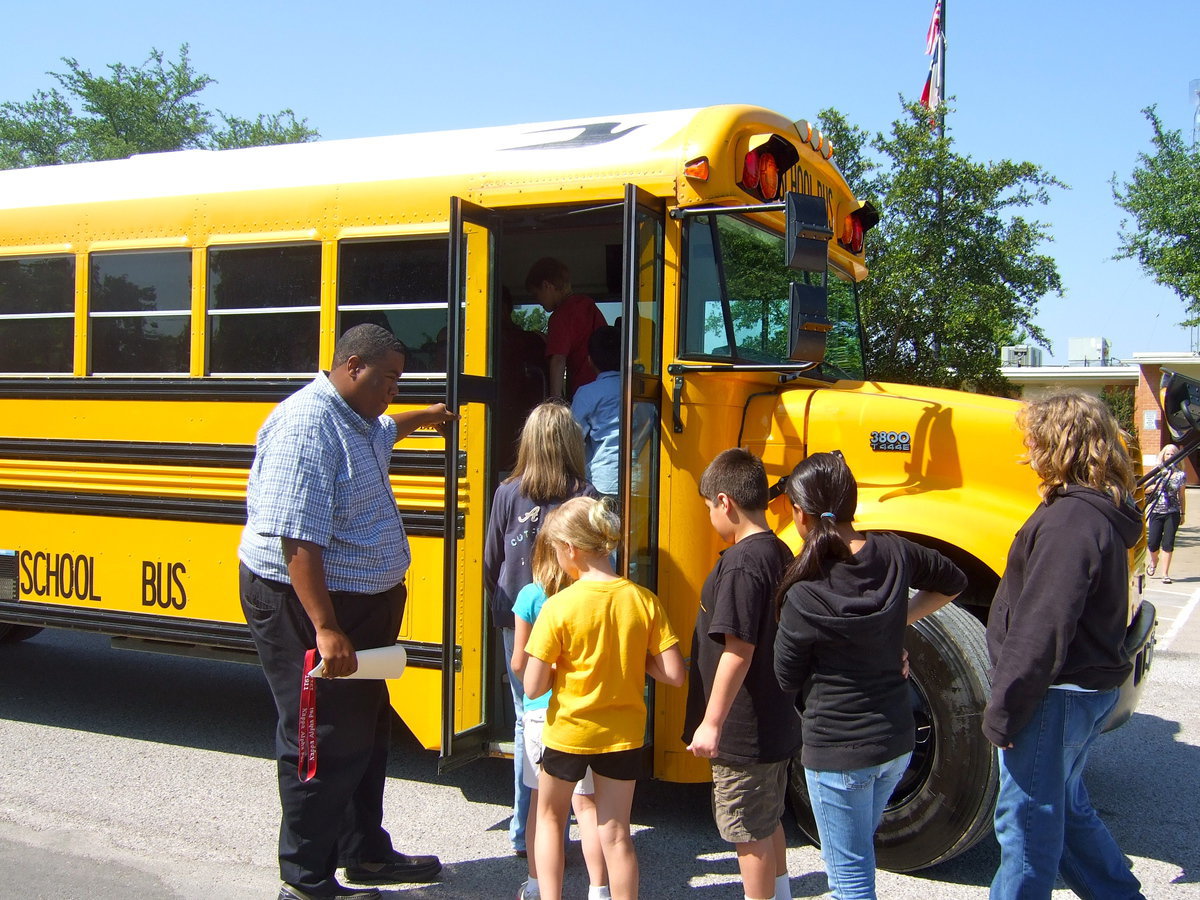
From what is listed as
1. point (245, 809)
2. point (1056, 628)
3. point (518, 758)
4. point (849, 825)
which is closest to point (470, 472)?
point (518, 758)

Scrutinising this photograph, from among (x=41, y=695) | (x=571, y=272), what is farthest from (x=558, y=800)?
(x=41, y=695)

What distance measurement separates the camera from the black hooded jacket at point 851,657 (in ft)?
8.35

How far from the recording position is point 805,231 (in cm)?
336

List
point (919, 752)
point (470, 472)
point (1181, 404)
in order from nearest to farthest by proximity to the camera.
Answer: point (919, 752)
point (1181, 404)
point (470, 472)

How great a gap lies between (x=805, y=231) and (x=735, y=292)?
621 mm

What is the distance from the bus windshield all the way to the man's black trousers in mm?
1445

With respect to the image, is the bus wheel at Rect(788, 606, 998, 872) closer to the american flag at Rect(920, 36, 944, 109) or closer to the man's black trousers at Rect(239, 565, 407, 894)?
the man's black trousers at Rect(239, 565, 407, 894)

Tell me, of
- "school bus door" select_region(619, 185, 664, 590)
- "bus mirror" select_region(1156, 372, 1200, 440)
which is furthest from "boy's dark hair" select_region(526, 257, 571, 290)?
"bus mirror" select_region(1156, 372, 1200, 440)

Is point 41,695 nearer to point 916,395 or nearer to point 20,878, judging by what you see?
point 20,878

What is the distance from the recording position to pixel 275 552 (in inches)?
128

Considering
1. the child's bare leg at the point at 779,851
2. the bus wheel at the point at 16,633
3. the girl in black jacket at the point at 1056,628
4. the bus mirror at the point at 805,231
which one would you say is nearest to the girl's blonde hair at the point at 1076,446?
the girl in black jacket at the point at 1056,628

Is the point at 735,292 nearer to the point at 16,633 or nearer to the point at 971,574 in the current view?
the point at 971,574

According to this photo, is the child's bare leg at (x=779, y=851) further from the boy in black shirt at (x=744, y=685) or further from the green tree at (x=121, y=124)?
the green tree at (x=121, y=124)

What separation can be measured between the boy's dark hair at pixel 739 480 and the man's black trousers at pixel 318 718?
1.13 metres
